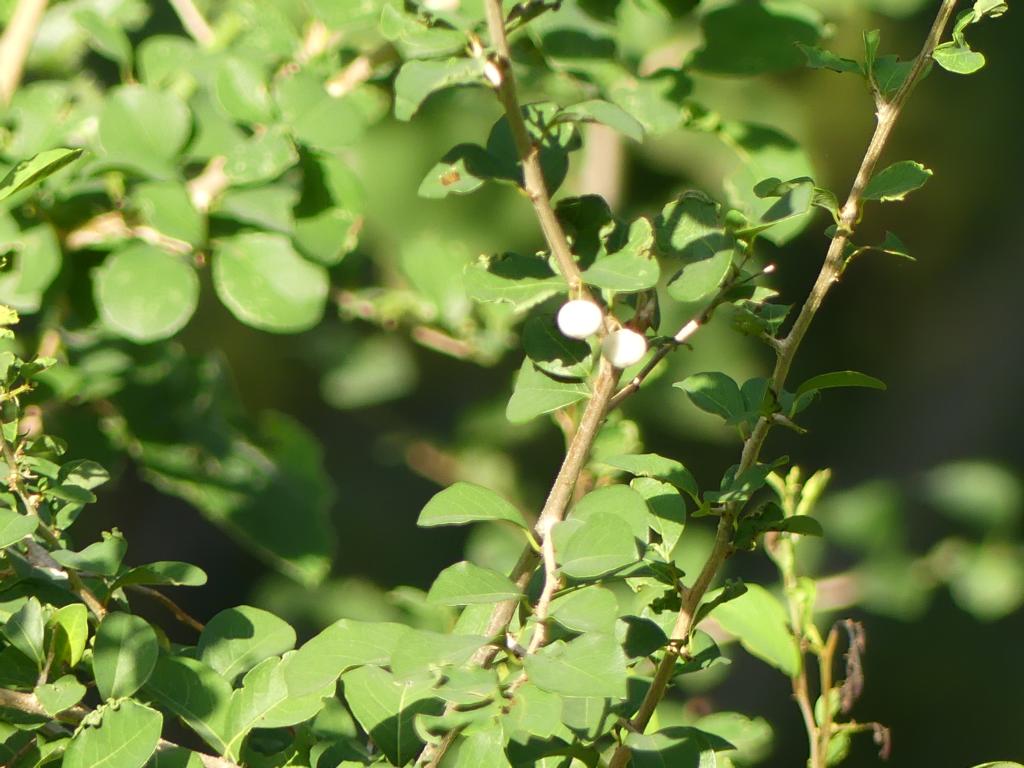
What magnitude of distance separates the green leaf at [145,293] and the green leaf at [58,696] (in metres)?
0.33

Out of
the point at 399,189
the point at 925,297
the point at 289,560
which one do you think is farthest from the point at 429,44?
the point at 925,297

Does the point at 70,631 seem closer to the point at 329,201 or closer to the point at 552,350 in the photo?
the point at 552,350

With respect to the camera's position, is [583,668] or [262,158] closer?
[583,668]

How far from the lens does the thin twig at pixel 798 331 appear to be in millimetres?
416

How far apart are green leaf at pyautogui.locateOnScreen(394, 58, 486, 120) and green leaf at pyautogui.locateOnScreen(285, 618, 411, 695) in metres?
0.21

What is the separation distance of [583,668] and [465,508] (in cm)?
8

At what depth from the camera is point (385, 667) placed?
465 millimetres

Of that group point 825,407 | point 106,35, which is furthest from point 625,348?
point 825,407

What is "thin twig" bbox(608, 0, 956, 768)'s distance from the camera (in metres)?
0.42

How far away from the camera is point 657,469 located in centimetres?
47

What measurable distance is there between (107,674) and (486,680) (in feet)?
0.49

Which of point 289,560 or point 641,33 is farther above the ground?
point 641,33

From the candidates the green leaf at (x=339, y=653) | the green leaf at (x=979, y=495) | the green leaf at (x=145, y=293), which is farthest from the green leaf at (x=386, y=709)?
the green leaf at (x=979, y=495)

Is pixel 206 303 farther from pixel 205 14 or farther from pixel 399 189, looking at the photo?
pixel 205 14
